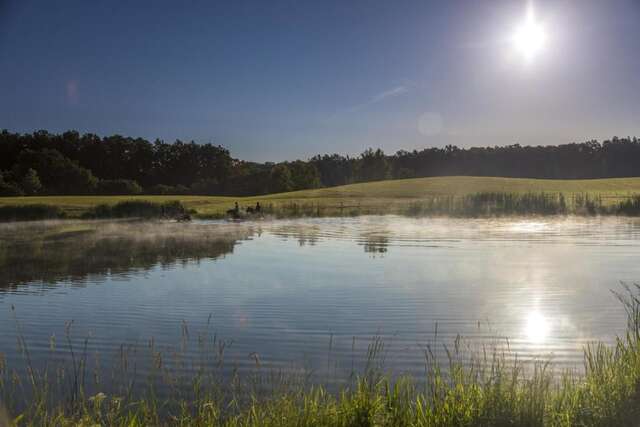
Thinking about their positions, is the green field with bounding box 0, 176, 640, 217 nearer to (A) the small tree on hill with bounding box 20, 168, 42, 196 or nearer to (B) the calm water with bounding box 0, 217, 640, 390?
(A) the small tree on hill with bounding box 20, 168, 42, 196

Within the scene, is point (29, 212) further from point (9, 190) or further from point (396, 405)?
point (396, 405)

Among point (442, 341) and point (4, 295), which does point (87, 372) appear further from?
point (4, 295)

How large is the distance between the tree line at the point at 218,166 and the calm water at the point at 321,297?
7847cm

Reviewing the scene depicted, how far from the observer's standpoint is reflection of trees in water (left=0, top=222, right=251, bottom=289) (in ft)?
A: 51.8

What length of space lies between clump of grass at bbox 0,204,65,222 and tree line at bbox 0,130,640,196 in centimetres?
4526

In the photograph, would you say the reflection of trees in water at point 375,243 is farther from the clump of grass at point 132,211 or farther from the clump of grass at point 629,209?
the clump of grass at point 132,211

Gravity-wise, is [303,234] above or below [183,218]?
below

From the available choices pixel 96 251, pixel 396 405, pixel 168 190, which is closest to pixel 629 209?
pixel 96 251

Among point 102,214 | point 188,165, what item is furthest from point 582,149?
point 102,214

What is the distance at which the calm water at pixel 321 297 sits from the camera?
8195 millimetres

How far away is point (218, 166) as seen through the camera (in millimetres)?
124562

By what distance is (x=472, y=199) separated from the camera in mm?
44344

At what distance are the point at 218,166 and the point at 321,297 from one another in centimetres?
11564

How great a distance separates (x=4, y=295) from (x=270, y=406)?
9427mm
